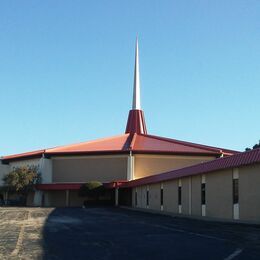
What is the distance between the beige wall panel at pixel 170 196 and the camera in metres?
35.5

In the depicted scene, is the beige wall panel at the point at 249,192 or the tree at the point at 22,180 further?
the tree at the point at 22,180

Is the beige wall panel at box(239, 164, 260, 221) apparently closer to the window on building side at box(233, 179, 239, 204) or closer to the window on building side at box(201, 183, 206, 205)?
the window on building side at box(233, 179, 239, 204)

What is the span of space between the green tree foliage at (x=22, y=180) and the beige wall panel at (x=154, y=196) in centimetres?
2064

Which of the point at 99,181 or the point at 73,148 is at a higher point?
the point at 73,148

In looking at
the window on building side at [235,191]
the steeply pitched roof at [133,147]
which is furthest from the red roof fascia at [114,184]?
the window on building side at [235,191]

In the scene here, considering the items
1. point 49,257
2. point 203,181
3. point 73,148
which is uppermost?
point 73,148

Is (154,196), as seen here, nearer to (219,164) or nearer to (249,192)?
(219,164)

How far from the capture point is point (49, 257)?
11062mm

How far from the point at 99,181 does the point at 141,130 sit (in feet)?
48.2

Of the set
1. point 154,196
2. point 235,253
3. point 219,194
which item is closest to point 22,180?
point 154,196

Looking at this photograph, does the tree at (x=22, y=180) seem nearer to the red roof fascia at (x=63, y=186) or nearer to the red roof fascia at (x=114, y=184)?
the red roof fascia at (x=63, y=186)

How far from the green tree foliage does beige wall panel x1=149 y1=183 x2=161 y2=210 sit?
20.6 meters

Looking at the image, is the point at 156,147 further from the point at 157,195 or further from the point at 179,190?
the point at 179,190

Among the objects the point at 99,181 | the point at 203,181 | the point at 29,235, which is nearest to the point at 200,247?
the point at 29,235
